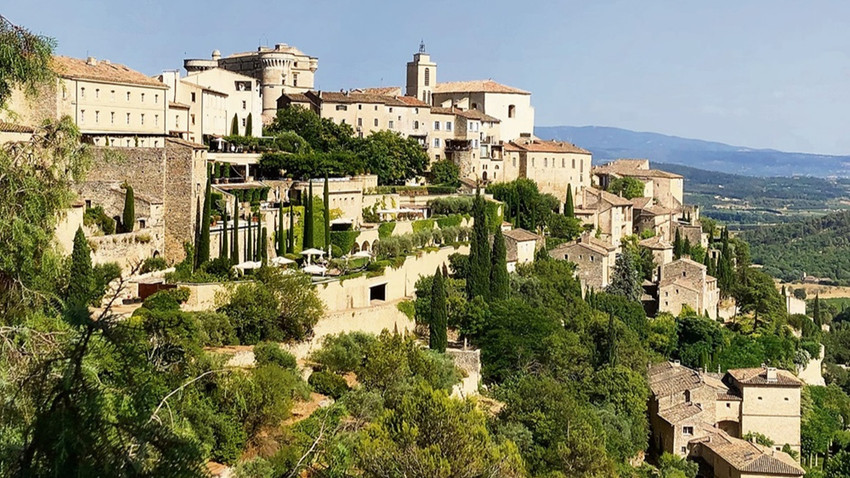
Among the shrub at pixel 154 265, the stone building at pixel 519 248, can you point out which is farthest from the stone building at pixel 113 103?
the stone building at pixel 519 248

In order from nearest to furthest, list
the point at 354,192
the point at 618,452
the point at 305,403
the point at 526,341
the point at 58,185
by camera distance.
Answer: the point at 58,185 < the point at 305,403 < the point at 618,452 < the point at 526,341 < the point at 354,192

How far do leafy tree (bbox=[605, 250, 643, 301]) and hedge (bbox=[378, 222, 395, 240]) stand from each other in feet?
40.9

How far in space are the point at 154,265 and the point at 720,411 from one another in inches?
869

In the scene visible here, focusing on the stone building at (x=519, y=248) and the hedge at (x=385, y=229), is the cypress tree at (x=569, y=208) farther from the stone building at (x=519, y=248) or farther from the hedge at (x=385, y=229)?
the hedge at (x=385, y=229)

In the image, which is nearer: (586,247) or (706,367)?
(706,367)

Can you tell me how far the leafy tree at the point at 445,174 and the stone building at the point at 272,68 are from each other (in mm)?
10414

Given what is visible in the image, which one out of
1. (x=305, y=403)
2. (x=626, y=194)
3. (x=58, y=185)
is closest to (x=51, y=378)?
(x=58, y=185)

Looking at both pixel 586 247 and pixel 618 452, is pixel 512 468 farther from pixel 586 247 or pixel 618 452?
pixel 586 247

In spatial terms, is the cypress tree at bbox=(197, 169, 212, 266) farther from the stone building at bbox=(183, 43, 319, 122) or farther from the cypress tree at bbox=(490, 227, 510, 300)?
the stone building at bbox=(183, 43, 319, 122)

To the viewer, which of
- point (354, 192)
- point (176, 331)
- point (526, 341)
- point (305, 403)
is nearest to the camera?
point (176, 331)

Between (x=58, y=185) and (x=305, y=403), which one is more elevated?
(x=58, y=185)

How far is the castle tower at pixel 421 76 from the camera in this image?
71375 mm

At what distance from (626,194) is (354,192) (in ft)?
97.3

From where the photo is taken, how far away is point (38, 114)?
33.9 metres
